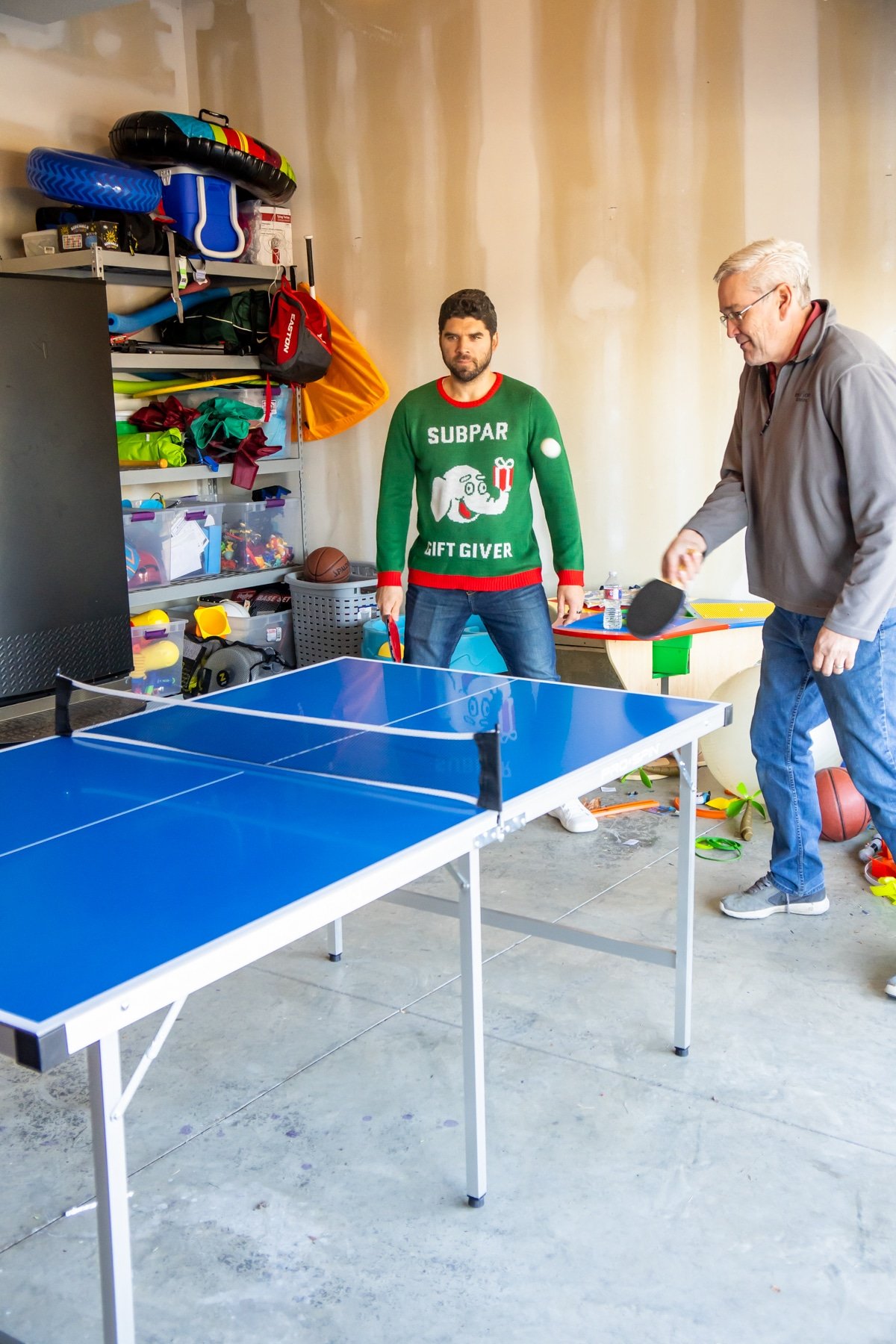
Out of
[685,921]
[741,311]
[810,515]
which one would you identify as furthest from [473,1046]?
[741,311]

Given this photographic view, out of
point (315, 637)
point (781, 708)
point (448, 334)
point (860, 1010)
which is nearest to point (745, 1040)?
point (860, 1010)

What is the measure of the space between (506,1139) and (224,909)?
1.05m

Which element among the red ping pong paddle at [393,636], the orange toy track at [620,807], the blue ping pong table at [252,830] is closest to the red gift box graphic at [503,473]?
the red ping pong paddle at [393,636]

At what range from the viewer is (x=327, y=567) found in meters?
5.79

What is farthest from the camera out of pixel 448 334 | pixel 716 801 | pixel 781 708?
pixel 716 801

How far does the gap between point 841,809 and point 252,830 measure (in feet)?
8.29

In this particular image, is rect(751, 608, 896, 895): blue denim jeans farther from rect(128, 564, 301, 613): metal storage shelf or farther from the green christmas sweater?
rect(128, 564, 301, 613): metal storage shelf

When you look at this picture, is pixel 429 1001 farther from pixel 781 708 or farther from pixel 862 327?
pixel 862 327

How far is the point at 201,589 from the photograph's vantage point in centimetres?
561

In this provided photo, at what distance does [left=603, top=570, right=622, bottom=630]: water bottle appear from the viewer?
479 centimetres

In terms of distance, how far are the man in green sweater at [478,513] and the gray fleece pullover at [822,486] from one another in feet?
2.77

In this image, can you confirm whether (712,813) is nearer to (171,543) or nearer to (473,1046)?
(473,1046)

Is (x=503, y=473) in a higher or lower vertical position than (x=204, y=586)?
higher

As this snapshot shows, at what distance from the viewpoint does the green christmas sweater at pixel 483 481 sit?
12.7 feet
